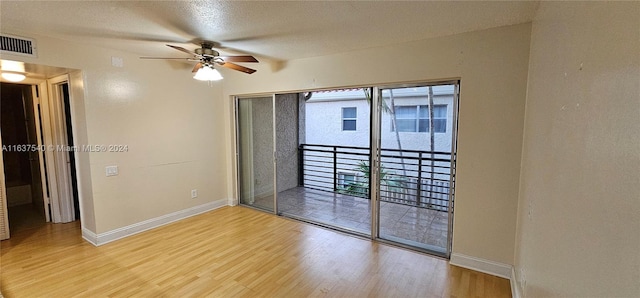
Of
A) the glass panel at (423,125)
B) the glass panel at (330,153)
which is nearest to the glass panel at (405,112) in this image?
the glass panel at (423,125)

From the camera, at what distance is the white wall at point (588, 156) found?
666mm

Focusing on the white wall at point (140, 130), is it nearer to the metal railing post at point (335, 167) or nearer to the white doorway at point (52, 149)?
the white doorway at point (52, 149)

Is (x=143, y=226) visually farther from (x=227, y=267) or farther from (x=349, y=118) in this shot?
(x=349, y=118)

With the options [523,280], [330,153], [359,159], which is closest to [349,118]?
[330,153]

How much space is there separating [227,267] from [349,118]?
4262mm

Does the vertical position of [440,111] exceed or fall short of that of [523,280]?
it exceeds it

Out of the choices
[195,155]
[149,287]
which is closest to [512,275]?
[149,287]

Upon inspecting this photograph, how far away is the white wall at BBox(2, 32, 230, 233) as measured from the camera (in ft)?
10.3

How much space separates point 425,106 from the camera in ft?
10.3

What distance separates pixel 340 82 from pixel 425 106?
3.47 feet

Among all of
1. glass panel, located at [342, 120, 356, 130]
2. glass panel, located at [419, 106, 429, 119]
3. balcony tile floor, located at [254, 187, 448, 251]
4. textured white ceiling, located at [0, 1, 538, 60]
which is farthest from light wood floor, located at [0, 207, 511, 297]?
glass panel, located at [342, 120, 356, 130]

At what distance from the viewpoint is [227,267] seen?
277cm

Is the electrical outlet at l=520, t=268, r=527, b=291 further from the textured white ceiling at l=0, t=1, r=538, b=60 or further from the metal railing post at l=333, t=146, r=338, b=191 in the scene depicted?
the metal railing post at l=333, t=146, r=338, b=191

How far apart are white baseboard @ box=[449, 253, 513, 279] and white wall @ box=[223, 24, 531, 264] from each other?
47 mm
